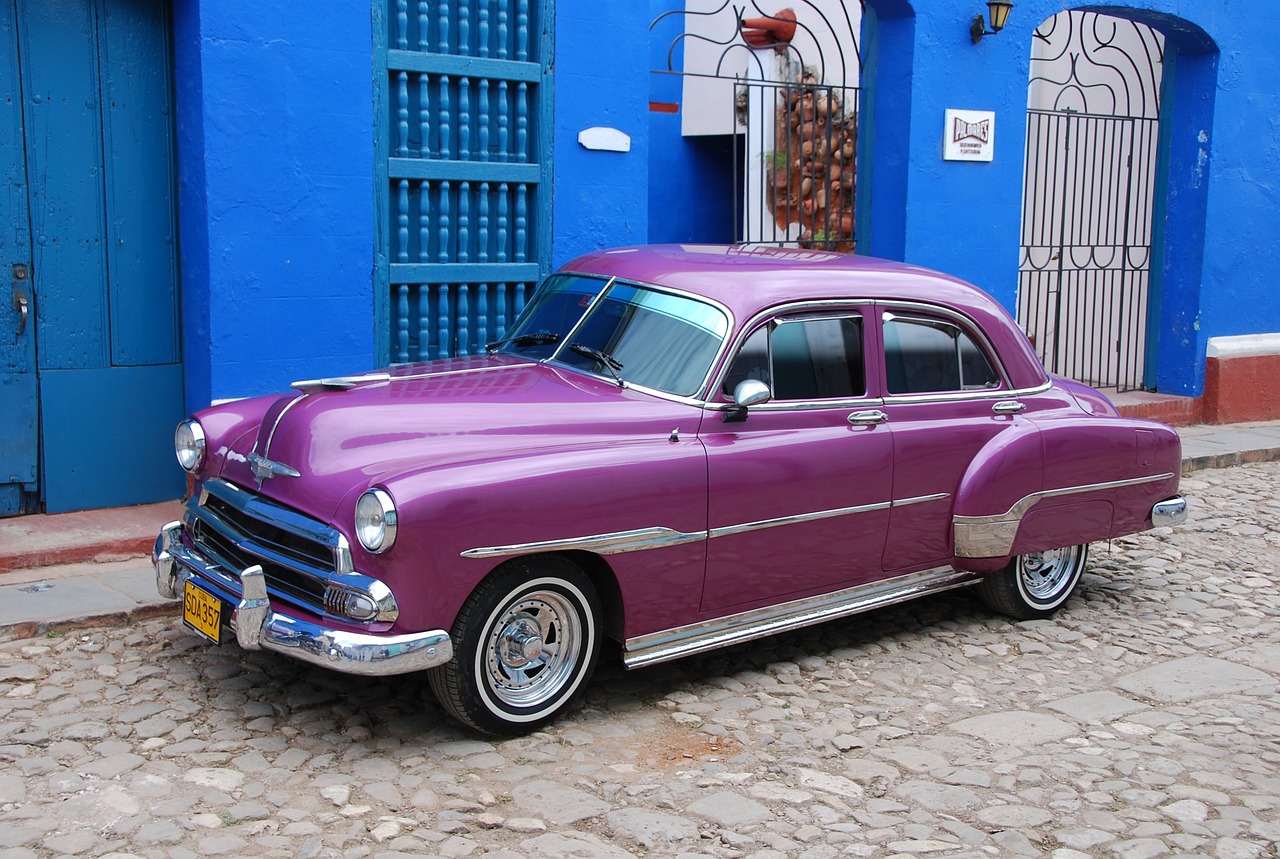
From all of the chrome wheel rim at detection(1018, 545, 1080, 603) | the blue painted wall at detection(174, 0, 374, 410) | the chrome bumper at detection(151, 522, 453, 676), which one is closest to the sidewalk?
the blue painted wall at detection(174, 0, 374, 410)

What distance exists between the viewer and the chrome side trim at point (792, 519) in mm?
4824

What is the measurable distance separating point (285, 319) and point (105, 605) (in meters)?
1.96

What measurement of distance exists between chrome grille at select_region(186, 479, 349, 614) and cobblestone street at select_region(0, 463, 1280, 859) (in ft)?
1.78

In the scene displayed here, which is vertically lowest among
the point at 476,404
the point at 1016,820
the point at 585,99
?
the point at 1016,820

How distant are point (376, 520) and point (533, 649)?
2.56ft

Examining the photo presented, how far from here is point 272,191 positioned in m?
6.76

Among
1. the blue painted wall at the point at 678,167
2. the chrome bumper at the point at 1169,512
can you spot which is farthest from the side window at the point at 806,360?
the blue painted wall at the point at 678,167

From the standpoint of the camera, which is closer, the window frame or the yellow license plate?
the yellow license plate

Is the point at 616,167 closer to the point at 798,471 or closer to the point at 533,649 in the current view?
the point at 798,471

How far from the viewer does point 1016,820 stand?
4012mm

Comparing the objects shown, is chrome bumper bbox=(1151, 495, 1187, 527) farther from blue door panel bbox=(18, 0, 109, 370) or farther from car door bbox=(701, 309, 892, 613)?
blue door panel bbox=(18, 0, 109, 370)

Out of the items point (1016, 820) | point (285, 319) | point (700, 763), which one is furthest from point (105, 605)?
point (1016, 820)

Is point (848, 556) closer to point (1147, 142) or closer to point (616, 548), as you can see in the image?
point (616, 548)

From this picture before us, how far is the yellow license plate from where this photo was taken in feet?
14.5
